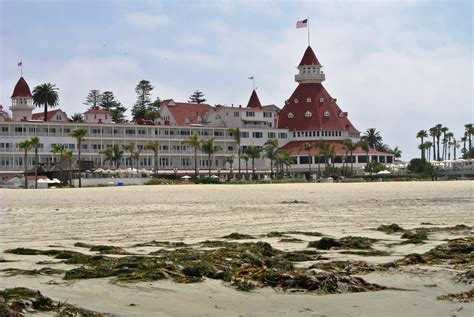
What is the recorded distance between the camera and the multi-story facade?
363 feet

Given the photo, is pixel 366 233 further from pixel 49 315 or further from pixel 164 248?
pixel 49 315

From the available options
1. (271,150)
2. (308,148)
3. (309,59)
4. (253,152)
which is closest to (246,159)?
(253,152)

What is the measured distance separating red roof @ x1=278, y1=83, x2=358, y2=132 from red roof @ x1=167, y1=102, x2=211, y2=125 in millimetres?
15425

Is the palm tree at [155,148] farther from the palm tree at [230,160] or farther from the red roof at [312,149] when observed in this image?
the red roof at [312,149]

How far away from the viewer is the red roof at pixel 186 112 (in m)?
133

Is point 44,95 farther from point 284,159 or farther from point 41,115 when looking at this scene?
point 284,159

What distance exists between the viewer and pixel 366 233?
61.9 ft

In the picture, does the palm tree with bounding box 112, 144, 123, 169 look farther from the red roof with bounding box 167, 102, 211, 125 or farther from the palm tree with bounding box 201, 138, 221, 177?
the red roof with bounding box 167, 102, 211, 125

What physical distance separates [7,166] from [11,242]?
94370 mm

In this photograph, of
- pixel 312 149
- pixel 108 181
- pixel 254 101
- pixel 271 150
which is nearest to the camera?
pixel 108 181

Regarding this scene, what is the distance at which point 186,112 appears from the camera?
135 metres

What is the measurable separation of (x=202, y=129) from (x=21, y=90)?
104 feet

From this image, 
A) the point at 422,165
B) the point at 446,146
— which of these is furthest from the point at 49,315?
the point at 446,146

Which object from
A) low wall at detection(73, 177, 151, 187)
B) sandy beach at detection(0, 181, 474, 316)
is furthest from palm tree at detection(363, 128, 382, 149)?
sandy beach at detection(0, 181, 474, 316)
